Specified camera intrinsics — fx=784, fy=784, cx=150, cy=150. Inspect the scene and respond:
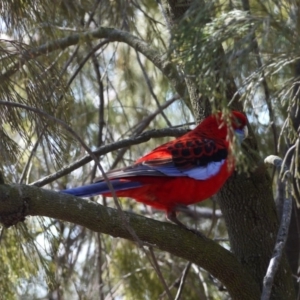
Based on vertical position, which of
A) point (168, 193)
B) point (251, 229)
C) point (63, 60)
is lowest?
point (251, 229)

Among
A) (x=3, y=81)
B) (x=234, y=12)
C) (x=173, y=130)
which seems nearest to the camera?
(x=234, y=12)

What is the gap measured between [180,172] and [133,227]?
0.61 metres

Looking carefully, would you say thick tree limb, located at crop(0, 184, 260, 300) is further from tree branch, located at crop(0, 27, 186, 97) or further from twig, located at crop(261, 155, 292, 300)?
tree branch, located at crop(0, 27, 186, 97)

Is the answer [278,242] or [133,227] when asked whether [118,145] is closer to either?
[133,227]

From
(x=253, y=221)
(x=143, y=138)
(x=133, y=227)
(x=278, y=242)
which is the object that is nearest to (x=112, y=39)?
(x=143, y=138)

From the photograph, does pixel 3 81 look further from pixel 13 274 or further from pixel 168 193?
pixel 13 274

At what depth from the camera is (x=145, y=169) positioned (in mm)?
2889

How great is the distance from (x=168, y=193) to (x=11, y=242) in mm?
808

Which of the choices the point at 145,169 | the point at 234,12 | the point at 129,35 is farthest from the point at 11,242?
the point at 234,12

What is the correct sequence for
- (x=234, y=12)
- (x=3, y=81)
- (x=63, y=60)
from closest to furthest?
(x=234, y=12), (x=3, y=81), (x=63, y=60)

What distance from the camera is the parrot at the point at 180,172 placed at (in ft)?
9.37

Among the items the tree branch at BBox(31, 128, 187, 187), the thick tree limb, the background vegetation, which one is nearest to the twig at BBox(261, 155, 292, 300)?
the background vegetation

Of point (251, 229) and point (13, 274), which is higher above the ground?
point (13, 274)

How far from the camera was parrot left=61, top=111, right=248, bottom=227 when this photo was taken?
286cm
